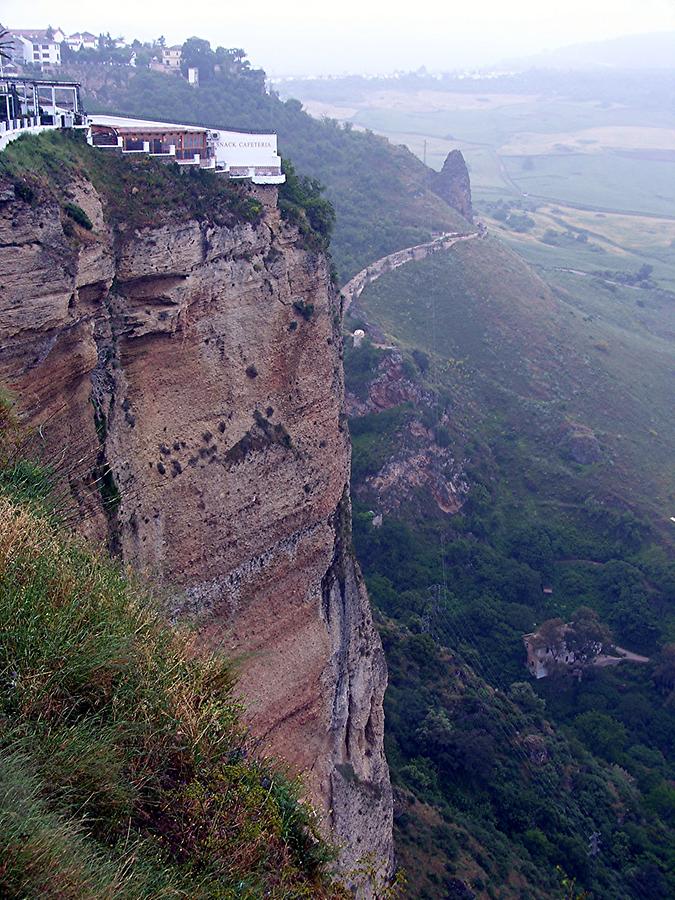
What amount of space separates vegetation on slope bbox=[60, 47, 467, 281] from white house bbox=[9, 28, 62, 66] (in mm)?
2446

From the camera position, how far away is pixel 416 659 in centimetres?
3055

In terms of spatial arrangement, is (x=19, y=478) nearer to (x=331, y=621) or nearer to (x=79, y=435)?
(x=79, y=435)

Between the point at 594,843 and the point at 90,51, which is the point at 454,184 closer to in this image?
the point at 90,51

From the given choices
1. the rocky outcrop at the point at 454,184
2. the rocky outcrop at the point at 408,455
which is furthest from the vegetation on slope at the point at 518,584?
the rocky outcrop at the point at 454,184

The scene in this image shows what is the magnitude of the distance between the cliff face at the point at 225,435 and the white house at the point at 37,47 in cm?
4436

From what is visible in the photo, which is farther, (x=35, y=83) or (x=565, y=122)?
(x=565, y=122)

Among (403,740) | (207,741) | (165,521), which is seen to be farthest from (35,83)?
(403,740)

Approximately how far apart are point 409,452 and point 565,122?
537 ft

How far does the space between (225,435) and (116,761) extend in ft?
33.5

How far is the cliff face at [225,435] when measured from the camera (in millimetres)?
13328

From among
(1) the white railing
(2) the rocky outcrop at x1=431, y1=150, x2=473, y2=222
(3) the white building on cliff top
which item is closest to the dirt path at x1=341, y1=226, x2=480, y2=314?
(2) the rocky outcrop at x1=431, y1=150, x2=473, y2=222

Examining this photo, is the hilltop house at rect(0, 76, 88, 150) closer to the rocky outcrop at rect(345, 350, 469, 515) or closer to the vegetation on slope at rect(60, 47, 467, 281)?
the rocky outcrop at rect(345, 350, 469, 515)

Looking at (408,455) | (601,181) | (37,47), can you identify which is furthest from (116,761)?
(601,181)

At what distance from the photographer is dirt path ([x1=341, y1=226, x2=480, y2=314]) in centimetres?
5631
